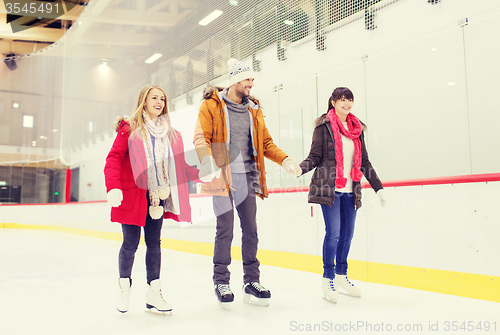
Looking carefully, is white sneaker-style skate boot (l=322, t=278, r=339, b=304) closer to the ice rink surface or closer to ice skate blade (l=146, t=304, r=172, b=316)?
the ice rink surface

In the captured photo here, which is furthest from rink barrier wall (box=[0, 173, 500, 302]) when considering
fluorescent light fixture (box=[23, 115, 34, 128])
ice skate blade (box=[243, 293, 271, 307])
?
fluorescent light fixture (box=[23, 115, 34, 128])

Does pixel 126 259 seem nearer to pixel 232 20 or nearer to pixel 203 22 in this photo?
pixel 232 20

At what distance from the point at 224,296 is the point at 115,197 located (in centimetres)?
71

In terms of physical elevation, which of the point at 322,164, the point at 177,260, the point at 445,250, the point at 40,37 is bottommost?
the point at 177,260

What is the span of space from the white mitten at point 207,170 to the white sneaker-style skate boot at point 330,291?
88 cm

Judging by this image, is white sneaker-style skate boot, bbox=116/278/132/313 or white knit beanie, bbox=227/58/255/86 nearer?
white sneaker-style skate boot, bbox=116/278/132/313

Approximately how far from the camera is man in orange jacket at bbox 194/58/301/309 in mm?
1823

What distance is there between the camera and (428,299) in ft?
6.98

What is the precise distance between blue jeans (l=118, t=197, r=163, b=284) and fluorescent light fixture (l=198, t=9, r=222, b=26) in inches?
168

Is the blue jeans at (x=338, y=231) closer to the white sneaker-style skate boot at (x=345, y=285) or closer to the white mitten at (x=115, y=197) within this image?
the white sneaker-style skate boot at (x=345, y=285)

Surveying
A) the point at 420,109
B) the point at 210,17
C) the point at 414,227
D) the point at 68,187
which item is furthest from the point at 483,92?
the point at 68,187

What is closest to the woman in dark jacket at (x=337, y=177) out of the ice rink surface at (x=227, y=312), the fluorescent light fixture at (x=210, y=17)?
the ice rink surface at (x=227, y=312)

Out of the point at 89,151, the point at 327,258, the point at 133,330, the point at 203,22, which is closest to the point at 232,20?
the point at 203,22

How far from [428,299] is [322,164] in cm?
102
